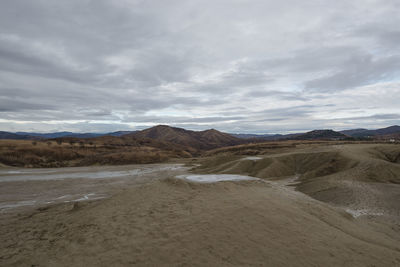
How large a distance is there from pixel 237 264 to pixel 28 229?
29.9 ft

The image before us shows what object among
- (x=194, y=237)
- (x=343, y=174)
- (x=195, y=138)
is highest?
(x=195, y=138)

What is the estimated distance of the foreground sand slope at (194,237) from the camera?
583cm

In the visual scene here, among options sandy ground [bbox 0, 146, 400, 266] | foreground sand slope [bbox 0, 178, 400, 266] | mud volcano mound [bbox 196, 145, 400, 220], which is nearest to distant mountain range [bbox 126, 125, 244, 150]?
mud volcano mound [bbox 196, 145, 400, 220]

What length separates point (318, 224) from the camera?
8.78 metres

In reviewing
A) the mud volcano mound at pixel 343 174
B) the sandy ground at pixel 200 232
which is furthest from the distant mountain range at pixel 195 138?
the sandy ground at pixel 200 232

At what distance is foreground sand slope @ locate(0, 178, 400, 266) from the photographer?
583 centimetres

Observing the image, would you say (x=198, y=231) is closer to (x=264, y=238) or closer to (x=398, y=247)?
(x=264, y=238)

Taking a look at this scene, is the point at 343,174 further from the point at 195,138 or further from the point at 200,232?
the point at 195,138

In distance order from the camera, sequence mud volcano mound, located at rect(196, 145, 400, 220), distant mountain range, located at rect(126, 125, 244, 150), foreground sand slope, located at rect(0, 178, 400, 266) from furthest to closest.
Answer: distant mountain range, located at rect(126, 125, 244, 150) < mud volcano mound, located at rect(196, 145, 400, 220) < foreground sand slope, located at rect(0, 178, 400, 266)

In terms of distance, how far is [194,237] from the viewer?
6742 millimetres

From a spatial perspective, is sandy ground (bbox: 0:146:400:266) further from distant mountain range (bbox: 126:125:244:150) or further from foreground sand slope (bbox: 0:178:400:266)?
distant mountain range (bbox: 126:125:244:150)

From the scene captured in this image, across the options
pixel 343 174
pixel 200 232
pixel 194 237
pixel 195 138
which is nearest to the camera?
pixel 194 237

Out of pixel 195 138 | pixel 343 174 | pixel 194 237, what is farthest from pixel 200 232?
pixel 195 138

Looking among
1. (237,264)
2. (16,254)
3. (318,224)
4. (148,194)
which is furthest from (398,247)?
(16,254)
